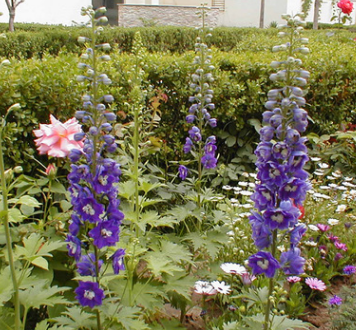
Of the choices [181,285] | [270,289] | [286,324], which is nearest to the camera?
[270,289]

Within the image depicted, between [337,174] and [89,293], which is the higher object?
[89,293]

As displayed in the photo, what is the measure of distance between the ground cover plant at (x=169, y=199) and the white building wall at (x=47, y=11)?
15.6 meters

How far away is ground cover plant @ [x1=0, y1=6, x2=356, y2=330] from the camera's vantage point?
155 cm

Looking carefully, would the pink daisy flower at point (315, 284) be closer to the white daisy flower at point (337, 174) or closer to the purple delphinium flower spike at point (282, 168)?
the purple delphinium flower spike at point (282, 168)

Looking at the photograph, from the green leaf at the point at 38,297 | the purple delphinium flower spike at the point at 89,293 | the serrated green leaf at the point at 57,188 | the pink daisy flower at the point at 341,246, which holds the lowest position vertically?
the pink daisy flower at the point at 341,246

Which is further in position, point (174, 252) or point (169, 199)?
point (169, 199)

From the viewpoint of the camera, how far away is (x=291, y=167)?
1542 mm

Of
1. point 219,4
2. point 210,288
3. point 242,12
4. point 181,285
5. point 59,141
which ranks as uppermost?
point 219,4

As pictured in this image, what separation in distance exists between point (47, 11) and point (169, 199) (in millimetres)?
18508

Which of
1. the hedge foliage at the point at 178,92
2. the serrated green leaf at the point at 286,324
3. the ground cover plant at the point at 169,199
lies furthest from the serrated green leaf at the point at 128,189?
the serrated green leaf at the point at 286,324

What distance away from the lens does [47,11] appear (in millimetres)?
19203

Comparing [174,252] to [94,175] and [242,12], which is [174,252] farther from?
[242,12]

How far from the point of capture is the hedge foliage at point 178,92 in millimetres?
2965

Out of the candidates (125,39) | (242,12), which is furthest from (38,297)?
(242,12)
